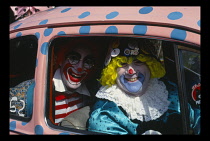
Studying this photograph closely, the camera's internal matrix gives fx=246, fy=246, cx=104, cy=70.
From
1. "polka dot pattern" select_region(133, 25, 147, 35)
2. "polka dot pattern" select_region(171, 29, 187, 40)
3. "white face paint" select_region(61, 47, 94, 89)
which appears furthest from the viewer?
"white face paint" select_region(61, 47, 94, 89)

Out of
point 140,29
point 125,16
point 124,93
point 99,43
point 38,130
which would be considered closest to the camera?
point 140,29

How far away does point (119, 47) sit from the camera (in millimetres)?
1986

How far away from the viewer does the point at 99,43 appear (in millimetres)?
2160

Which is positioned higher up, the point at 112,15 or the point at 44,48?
the point at 112,15

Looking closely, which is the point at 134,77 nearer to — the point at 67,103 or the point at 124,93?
A: the point at 124,93

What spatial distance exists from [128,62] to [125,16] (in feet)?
1.41

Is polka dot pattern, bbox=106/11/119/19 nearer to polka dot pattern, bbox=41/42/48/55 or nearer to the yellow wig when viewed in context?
the yellow wig

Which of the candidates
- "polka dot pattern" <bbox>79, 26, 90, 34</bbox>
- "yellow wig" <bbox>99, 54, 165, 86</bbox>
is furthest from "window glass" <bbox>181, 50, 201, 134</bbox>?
"polka dot pattern" <bbox>79, 26, 90, 34</bbox>

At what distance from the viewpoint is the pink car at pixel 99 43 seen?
1.51 meters

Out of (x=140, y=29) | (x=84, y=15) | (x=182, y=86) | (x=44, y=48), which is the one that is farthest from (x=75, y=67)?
(x=182, y=86)

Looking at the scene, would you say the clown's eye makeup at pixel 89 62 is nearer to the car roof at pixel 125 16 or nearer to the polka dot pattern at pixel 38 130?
the car roof at pixel 125 16

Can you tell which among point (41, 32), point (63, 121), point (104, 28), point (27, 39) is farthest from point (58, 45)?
point (63, 121)

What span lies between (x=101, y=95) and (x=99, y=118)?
0.20 metres

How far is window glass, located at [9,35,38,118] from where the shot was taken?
6.64ft
